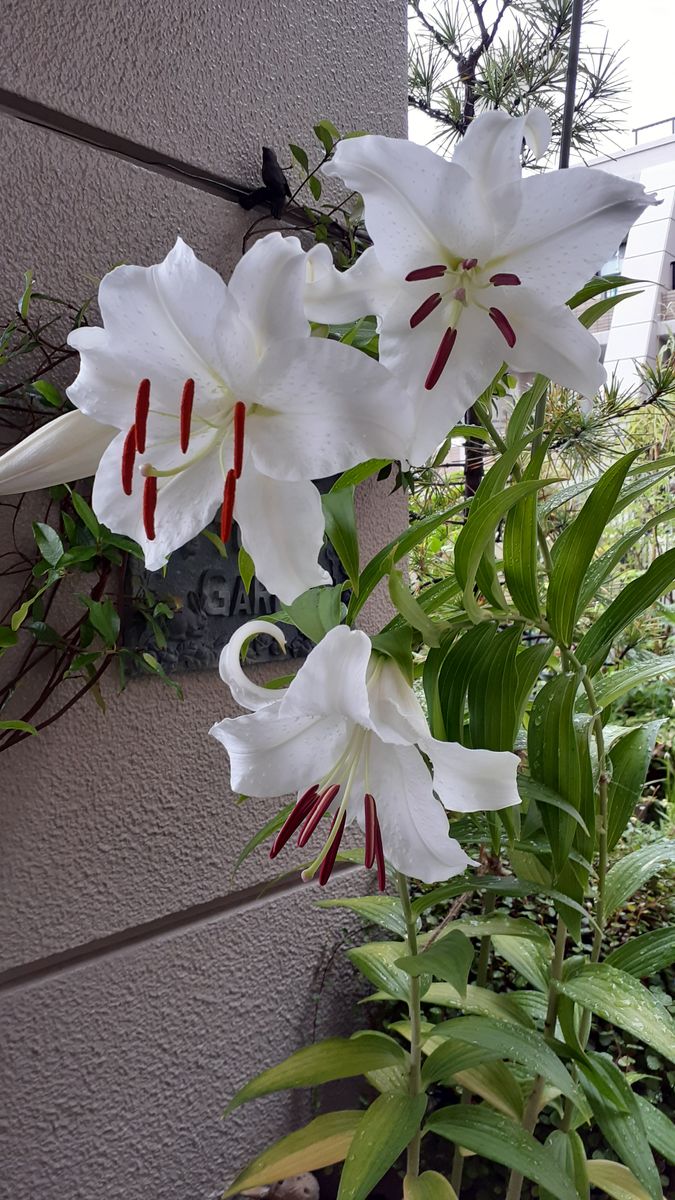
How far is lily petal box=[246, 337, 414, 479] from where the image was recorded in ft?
0.83

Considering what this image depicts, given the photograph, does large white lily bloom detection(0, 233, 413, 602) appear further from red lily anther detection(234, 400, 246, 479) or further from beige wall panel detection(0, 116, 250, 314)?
beige wall panel detection(0, 116, 250, 314)

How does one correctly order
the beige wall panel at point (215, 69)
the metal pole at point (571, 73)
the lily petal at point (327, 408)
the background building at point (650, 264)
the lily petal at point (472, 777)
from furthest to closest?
the background building at point (650, 264) → the beige wall panel at point (215, 69) → the metal pole at point (571, 73) → the lily petal at point (472, 777) → the lily petal at point (327, 408)

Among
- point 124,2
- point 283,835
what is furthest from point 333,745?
point 124,2

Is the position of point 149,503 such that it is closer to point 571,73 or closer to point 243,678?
point 243,678

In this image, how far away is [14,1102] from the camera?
0.98m

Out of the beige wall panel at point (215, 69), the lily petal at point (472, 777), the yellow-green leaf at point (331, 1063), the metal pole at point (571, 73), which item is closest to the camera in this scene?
the lily petal at point (472, 777)

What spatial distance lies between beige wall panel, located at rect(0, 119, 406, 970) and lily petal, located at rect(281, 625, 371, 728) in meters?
0.76

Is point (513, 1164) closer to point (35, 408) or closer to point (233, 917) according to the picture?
point (233, 917)

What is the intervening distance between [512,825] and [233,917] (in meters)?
0.79

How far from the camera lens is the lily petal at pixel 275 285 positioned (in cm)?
26

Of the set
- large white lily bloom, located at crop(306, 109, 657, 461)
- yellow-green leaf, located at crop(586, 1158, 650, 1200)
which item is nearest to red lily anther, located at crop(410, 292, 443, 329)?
large white lily bloom, located at crop(306, 109, 657, 461)

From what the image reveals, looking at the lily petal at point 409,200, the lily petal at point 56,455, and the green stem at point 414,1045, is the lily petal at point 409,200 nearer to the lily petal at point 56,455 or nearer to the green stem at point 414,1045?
the lily petal at point 56,455

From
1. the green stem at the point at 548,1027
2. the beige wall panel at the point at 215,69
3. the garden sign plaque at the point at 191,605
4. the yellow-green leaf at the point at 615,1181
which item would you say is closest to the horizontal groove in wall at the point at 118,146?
the beige wall panel at the point at 215,69

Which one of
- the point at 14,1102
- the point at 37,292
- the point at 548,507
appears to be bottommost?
the point at 14,1102
